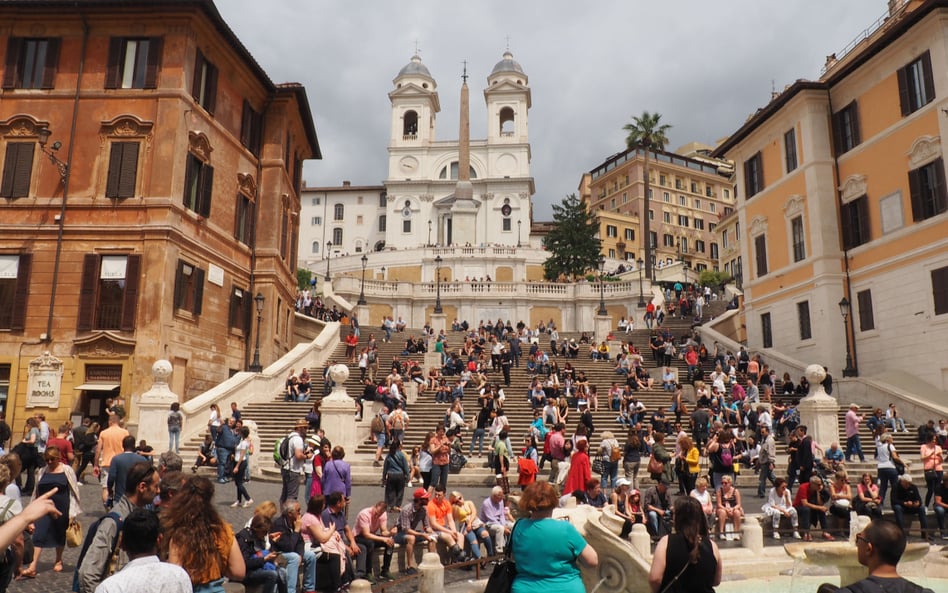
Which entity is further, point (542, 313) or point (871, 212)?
point (542, 313)

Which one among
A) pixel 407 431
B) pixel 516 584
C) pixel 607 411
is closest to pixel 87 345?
pixel 407 431

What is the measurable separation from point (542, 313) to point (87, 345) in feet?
107

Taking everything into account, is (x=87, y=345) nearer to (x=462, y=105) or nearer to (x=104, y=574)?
(x=104, y=574)

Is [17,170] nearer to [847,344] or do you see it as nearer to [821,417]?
[821,417]

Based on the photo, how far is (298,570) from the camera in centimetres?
754

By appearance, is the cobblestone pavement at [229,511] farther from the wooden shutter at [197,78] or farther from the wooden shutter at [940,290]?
the wooden shutter at [197,78]

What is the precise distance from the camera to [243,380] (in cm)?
2273

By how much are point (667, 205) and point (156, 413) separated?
8431 centimetres

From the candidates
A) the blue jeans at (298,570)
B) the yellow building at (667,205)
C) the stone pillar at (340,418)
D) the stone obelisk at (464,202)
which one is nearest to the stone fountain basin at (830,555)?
the blue jeans at (298,570)

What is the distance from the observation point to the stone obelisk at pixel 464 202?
83.7 meters

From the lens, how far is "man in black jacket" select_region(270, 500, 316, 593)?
7.37 meters

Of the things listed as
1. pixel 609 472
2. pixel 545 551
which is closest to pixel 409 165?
pixel 609 472

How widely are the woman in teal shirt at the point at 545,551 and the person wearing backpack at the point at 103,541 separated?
2646 millimetres

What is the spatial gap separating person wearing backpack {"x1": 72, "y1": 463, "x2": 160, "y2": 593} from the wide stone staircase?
1167 cm
